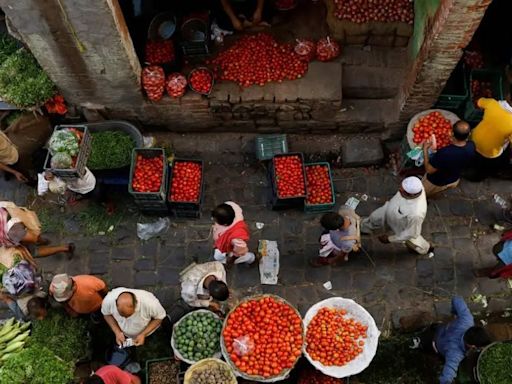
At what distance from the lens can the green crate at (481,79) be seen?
25.4 ft

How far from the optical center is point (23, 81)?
7449 millimetres

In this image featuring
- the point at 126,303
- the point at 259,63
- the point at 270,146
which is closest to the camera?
the point at 126,303

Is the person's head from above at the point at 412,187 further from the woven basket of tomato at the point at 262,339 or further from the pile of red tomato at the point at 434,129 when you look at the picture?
the woven basket of tomato at the point at 262,339

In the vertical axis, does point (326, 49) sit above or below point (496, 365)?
above

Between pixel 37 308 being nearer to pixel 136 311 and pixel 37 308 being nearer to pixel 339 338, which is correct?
pixel 136 311

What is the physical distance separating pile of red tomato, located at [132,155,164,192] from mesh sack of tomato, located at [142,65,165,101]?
0.89 metres

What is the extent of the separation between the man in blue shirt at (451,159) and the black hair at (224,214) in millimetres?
2593

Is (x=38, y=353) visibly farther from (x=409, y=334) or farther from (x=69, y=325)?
(x=409, y=334)

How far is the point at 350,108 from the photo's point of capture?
8.17 metres

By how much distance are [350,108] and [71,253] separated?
4.45 m

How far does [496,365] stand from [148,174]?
4775 millimetres

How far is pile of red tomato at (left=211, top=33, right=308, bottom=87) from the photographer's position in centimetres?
788

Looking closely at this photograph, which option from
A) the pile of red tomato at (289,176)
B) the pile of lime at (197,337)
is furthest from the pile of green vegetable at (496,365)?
the pile of red tomato at (289,176)

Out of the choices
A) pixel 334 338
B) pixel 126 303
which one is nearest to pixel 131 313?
pixel 126 303
